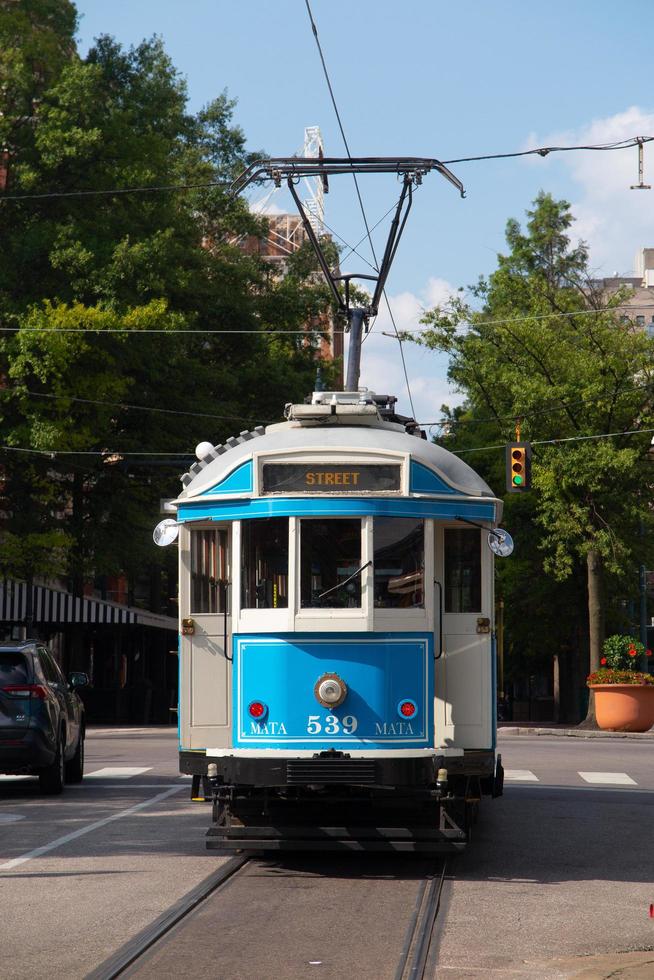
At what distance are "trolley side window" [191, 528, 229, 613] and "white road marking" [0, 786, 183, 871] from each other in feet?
7.53

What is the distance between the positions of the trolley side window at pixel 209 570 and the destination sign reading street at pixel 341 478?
688 mm

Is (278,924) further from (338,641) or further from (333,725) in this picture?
(338,641)

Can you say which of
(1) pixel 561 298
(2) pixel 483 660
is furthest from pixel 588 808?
(1) pixel 561 298

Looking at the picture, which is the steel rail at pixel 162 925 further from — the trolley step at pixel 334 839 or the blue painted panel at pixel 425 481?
the blue painted panel at pixel 425 481

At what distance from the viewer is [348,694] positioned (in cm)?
1125

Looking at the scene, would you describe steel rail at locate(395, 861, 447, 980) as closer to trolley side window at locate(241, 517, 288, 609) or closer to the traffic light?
trolley side window at locate(241, 517, 288, 609)

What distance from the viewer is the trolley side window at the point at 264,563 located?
38.1 ft

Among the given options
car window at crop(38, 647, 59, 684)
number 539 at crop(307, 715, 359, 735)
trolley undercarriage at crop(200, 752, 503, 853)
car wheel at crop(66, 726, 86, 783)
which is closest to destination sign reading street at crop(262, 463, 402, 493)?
number 539 at crop(307, 715, 359, 735)

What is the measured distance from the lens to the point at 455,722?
11734 mm

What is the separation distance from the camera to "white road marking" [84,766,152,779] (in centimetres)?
2052

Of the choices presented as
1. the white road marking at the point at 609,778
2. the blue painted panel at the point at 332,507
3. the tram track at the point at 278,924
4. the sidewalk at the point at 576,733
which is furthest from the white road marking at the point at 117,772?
the sidewalk at the point at 576,733

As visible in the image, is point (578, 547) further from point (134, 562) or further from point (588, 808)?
point (588, 808)

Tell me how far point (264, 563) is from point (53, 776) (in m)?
7.19

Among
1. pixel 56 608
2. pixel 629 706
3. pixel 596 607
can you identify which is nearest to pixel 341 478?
pixel 629 706
